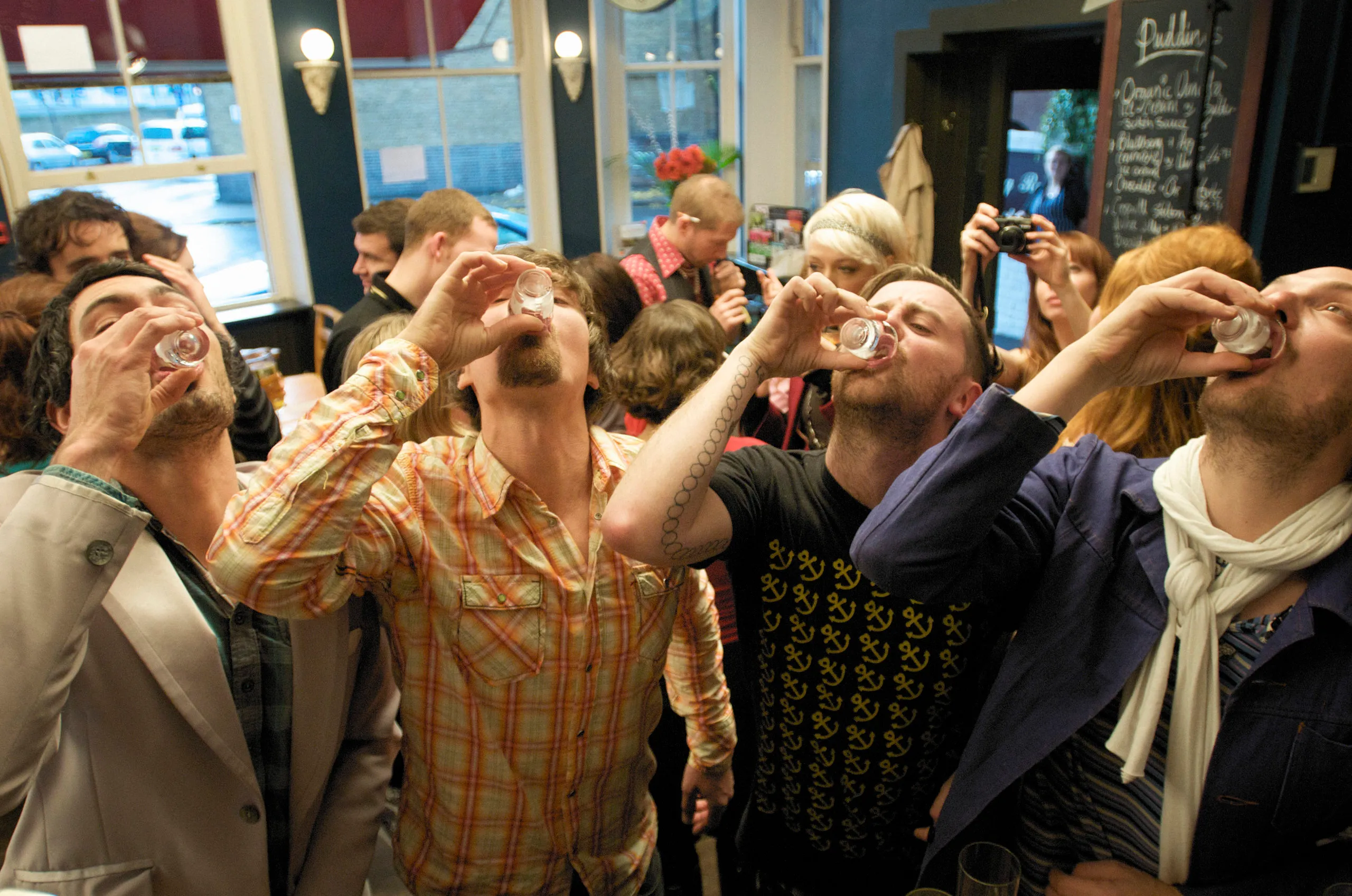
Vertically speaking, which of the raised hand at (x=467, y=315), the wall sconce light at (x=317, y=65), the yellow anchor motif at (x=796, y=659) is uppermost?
the wall sconce light at (x=317, y=65)

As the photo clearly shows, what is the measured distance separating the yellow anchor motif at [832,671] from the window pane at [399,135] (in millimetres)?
5420

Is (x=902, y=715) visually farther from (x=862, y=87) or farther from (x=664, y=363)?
(x=862, y=87)

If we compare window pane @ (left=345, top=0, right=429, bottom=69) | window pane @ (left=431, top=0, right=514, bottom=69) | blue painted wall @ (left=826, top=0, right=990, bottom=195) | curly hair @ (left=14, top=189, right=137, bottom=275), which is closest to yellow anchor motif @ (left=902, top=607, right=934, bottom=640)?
curly hair @ (left=14, top=189, right=137, bottom=275)

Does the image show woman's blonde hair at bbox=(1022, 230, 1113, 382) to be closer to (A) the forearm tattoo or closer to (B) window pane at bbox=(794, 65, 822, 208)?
(A) the forearm tattoo

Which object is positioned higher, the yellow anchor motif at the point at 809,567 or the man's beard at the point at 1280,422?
the man's beard at the point at 1280,422

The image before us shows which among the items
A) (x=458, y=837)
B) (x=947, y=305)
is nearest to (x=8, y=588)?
(x=458, y=837)

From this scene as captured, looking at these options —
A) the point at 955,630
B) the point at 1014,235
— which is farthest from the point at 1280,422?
the point at 1014,235

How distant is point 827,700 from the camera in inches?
52.6

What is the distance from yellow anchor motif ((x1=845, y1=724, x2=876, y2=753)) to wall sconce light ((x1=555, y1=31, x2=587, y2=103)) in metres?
5.86

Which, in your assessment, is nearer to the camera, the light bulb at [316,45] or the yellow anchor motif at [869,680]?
the yellow anchor motif at [869,680]

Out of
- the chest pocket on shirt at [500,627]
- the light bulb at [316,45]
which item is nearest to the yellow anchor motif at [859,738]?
the chest pocket on shirt at [500,627]

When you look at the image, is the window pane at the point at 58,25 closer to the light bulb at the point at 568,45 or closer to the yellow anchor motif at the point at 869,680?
the light bulb at the point at 568,45

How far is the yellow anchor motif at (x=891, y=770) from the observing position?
4.38ft

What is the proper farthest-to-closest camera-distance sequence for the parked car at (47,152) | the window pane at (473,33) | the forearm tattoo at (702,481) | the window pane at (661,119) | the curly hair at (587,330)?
1. the window pane at (661,119)
2. the window pane at (473,33)
3. the parked car at (47,152)
4. the curly hair at (587,330)
5. the forearm tattoo at (702,481)
